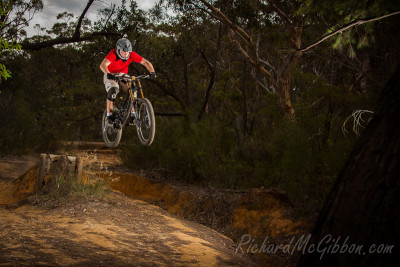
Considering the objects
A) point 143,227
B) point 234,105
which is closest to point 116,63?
point 143,227

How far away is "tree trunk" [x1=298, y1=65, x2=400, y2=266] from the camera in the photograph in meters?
1.82

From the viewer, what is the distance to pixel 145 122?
5.73m

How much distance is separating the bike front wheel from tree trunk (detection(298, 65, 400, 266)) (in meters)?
3.75

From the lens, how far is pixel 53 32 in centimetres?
Result: 2219

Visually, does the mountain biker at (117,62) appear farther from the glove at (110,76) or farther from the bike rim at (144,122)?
the bike rim at (144,122)

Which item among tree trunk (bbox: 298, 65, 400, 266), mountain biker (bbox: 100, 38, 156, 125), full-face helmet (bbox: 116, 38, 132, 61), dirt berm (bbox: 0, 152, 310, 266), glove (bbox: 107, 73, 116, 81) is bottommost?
dirt berm (bbox: 0, 152, 310, 266)

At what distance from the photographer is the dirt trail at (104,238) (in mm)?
3525

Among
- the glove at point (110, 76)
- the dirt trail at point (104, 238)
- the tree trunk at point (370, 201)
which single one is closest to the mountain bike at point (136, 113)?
the glove at point (110, 76)

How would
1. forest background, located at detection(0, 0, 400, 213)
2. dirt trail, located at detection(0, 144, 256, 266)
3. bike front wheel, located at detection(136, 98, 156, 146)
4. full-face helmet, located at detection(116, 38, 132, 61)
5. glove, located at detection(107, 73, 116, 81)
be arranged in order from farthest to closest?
Answer: forest background, located at detection(0, 0, 400, 213) → bike front wheel, located at detection(136, 98, 156, 146) → glove, located at detection(107, 73, 116, 81) → full-face helmet, located at detection(116, 38, 132, 61) → dirt trail, located at detection(0, 144, 256, 266)

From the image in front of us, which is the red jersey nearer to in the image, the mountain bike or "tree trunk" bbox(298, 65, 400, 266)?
the mountain bike

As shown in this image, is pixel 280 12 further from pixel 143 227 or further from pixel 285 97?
pixel 143 227

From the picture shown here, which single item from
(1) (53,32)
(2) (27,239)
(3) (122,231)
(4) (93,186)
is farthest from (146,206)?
(1) (53,32)

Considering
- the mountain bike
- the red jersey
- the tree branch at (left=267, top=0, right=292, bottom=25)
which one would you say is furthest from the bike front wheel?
the tree branch at (left=267, top=0, right=292, bottom=25)

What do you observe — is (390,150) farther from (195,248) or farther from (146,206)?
(146,206)
